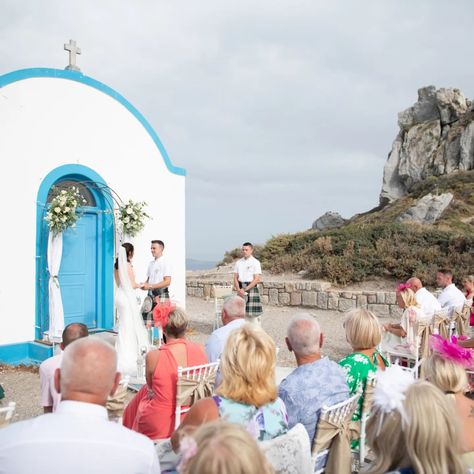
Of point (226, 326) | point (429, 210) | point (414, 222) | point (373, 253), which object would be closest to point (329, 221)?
point (429, 210)

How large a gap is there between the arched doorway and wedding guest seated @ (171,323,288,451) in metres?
5.19

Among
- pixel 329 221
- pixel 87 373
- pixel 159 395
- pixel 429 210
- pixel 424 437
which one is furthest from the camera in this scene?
pixel 329 221

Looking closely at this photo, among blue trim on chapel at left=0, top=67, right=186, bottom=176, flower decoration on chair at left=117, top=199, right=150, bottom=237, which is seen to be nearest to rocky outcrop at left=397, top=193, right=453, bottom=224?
blue trim on chapel at left=0, top=67, right=186, bottom=176

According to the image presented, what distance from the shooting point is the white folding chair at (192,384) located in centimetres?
296

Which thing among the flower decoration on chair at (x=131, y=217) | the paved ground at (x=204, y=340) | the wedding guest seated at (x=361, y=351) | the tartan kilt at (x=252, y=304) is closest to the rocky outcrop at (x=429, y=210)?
the paved ground at (x=204, y=340)

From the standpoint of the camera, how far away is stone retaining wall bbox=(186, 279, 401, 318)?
37.8ft

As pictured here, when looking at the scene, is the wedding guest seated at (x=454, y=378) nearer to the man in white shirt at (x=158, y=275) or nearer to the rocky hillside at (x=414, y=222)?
the man in white shirt at (x=158, y=275)

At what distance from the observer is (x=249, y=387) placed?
2.19 meters

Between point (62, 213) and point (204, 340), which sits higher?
point (62, 213)

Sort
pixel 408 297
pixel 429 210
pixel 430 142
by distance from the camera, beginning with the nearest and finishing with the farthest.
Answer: pixel 408 297, pixel 429 210, pixel 430 142

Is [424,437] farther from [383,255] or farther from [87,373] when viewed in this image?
[383,255]

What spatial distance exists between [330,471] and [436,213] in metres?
23.3

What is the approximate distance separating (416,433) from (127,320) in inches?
198

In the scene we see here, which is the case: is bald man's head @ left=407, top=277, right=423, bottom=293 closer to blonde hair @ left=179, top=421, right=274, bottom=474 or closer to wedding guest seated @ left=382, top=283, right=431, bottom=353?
wedding guest seated @ left=382, top=283, right=431, bottom=353
